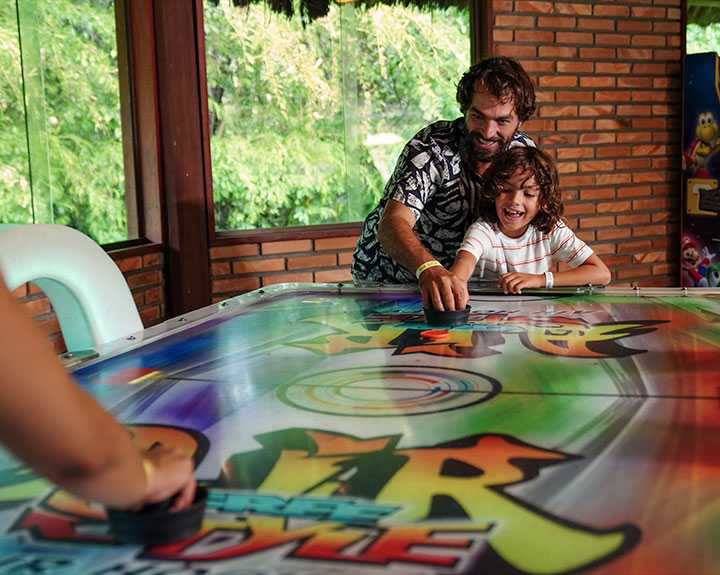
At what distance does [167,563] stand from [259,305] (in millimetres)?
1580

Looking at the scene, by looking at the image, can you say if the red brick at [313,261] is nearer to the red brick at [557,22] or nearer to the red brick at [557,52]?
the red brick at [557,52]

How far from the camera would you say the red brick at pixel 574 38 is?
556 centimetres

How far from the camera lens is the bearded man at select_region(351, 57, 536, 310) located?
279cm

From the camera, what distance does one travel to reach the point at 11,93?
12.5ft

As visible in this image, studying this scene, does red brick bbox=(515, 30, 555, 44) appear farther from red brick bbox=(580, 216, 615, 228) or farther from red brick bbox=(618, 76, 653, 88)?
red brick bbox=(580, 216, 615, 228)

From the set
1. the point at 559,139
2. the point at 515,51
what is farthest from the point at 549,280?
the point at 559,139

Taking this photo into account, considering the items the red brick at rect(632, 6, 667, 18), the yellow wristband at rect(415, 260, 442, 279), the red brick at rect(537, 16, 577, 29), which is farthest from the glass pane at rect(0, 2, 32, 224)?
the red brick at rect(632, 6, 667, 18)

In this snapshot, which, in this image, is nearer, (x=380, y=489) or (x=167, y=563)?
(x=167, y=563)

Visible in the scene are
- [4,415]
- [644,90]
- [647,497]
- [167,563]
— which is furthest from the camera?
[644,90]

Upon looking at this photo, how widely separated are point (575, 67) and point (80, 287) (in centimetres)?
425

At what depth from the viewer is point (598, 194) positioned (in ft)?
19.2

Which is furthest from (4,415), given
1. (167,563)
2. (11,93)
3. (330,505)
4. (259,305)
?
(11,93)

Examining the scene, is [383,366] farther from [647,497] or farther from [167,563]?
[167,563]

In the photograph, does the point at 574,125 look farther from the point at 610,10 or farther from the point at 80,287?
the point at 80,287
